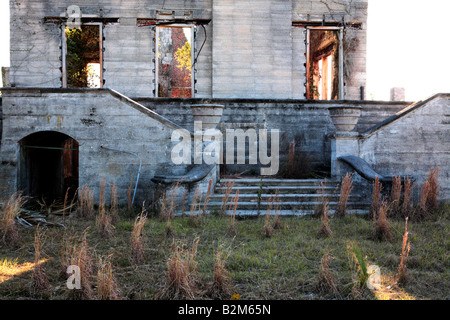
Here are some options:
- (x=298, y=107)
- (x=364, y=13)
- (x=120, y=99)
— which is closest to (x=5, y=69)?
(x=120, y=99)

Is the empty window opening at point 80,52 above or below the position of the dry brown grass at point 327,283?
above

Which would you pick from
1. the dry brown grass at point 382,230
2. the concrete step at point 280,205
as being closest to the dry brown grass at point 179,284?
the dry brown grass at point 382,230

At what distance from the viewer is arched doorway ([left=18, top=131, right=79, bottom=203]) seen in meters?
9.52

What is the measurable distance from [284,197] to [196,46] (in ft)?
21.9

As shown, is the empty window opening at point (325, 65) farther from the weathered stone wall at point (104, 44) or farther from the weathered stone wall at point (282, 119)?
the weathered stone wall at point (104, 44)

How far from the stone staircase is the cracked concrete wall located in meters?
4.47

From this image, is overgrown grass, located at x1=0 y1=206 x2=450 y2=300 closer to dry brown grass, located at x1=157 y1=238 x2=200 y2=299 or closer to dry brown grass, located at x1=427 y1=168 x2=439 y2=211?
dry brown grass, located at x1=157 y1=238 x2=200 y2=299

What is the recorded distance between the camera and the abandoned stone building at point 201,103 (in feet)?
30.6

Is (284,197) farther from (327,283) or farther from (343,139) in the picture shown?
(327,283)

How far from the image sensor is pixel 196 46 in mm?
13180

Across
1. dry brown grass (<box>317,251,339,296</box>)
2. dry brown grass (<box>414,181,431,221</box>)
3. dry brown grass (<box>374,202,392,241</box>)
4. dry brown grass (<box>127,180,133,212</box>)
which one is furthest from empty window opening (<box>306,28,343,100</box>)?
dry brown grass (<box>317,251,339,296</box>)

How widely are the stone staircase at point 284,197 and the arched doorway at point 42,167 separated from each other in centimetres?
390

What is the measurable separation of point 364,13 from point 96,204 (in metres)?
10.8

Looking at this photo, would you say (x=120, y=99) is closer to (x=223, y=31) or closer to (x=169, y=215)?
(x=169, y=215)
